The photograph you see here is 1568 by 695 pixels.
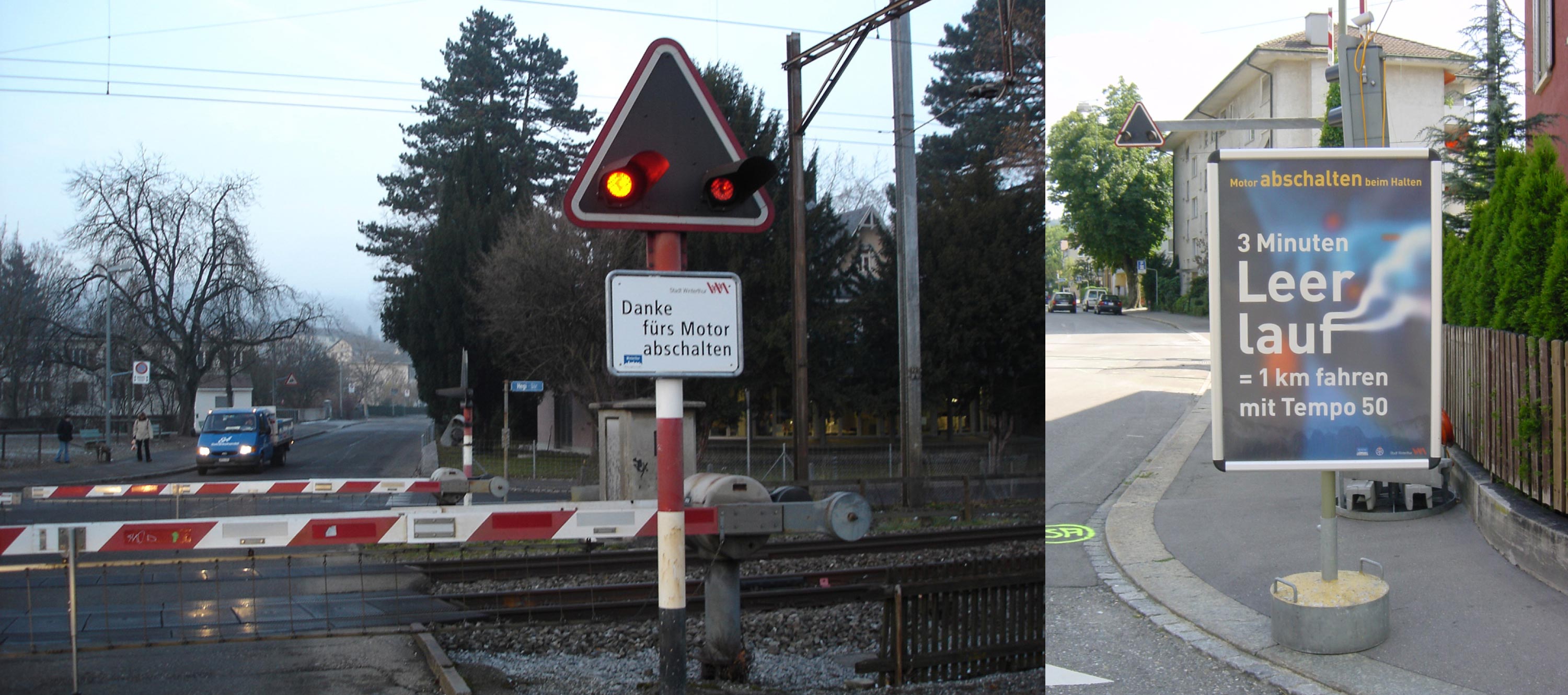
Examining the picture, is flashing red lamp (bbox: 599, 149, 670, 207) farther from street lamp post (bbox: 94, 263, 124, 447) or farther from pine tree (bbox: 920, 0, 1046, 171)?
street lamp post (bbox: 94, 263, 124, 447)

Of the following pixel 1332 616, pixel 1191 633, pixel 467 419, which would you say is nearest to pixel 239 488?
pixel 467 419

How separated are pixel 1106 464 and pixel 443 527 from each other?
732 cm

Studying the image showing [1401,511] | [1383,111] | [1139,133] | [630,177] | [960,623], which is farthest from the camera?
[1401,511]

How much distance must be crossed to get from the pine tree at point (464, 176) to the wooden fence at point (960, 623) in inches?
135

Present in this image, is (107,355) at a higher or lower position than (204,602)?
higher

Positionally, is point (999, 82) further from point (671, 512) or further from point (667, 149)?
point (671, 512)

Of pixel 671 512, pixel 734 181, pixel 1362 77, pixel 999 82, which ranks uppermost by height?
pixel 1362 77

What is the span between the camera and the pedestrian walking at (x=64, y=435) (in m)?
5.80

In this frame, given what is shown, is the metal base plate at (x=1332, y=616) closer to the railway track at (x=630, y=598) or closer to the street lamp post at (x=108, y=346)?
the railway track at (x=630, y=598)

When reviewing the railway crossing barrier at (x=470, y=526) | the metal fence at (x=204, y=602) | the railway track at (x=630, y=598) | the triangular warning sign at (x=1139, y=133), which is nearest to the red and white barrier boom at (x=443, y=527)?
the railway crossing barrier at (x=470, y=526)

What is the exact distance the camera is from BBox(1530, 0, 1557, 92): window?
1065 centimetres

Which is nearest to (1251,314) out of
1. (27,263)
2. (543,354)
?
(27,263)

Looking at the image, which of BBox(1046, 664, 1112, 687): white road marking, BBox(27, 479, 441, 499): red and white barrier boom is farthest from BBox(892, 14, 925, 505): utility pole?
BBox(1046, 664, 1112, 687): white road marking

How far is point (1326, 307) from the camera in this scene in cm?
439
